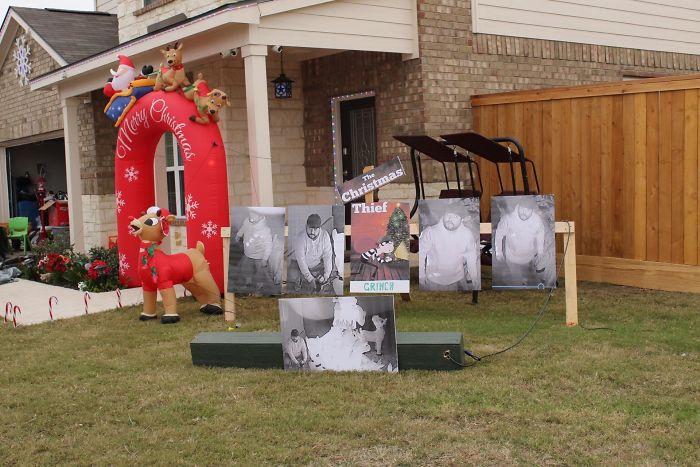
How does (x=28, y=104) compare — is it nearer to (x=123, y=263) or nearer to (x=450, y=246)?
(x=123, y=263)

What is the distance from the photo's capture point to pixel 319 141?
12.5 metres

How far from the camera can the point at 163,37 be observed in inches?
402

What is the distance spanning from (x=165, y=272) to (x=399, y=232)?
7.63 feet

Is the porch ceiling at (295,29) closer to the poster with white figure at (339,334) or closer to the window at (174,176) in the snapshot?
the window at (174,176)

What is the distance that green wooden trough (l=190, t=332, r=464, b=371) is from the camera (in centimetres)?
572

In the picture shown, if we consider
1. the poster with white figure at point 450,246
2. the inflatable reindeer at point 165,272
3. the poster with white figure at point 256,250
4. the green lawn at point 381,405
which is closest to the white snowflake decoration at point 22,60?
the inflatable reindeer at point 165,272

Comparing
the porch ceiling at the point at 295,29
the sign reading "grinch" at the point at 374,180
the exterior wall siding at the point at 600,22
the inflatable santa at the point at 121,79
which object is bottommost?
the sign reading "grinch" at the point at 374,180

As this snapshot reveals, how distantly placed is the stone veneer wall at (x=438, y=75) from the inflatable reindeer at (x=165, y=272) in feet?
11.9

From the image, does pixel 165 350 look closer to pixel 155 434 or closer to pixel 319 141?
pixel 155 434

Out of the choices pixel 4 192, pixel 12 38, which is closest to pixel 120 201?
pixel 12 38

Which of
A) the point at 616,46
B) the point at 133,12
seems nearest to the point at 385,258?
the point at 616,46

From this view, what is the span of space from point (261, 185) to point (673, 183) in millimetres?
4406

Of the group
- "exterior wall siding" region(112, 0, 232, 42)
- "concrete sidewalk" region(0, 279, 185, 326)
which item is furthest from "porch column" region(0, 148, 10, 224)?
"concrete sidewalk" region(0, 279, 185, 326)

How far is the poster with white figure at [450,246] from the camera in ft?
24.5
